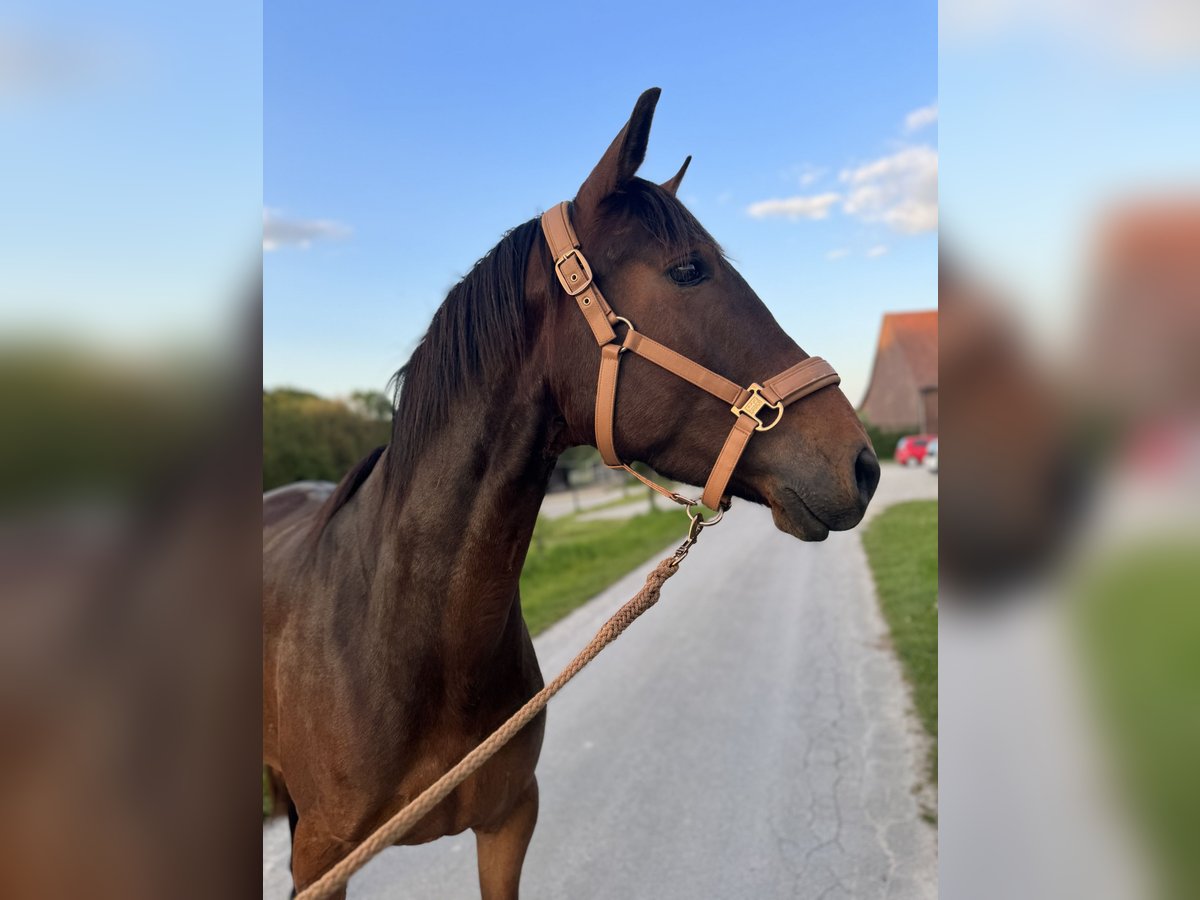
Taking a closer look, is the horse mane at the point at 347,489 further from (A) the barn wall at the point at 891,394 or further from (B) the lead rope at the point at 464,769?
(A) the barn wall at the point at 891,394

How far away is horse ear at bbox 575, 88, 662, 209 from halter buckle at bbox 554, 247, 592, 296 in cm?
12

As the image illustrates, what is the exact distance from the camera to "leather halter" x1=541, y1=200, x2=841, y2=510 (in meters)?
1.46

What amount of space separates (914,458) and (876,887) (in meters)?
6.51

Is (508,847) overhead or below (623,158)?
below

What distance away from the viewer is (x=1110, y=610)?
74 cm

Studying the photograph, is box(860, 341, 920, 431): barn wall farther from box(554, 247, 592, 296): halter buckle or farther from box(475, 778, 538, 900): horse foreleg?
box(554, 247, 592, 296): halter buckle

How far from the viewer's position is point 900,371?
9547 mm

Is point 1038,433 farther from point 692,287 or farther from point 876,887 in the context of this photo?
point 876,887

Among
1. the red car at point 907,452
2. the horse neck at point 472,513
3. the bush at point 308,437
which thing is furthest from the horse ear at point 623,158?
the bush at point 308,437

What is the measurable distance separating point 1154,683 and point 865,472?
2.40 feet

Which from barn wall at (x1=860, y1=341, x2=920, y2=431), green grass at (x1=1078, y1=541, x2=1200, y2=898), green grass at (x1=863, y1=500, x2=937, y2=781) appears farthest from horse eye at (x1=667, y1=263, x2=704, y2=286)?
barn wall at (x1=860, y1=341, x2=920, y2=431)

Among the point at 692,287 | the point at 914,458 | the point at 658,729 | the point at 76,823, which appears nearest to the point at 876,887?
the point at 658,729

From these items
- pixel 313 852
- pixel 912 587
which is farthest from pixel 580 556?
pixel 313 852

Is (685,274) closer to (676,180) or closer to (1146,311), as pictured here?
(676,180)
